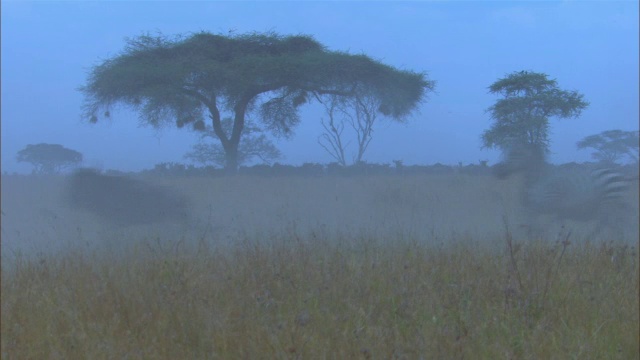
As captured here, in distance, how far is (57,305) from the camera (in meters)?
4.48

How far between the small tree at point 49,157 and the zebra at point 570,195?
202 inches

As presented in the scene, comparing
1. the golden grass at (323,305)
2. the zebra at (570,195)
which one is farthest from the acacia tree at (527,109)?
the golden grass at (323,305)

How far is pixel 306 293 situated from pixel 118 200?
3.84m

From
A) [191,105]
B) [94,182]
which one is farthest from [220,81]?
[94,182]

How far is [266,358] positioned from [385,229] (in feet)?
13.3

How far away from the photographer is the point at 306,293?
466cm

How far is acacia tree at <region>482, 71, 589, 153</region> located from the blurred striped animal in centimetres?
385

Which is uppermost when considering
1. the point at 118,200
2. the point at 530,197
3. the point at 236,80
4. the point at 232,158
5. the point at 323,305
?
the point at 236,80

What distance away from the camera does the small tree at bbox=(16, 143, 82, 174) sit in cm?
727

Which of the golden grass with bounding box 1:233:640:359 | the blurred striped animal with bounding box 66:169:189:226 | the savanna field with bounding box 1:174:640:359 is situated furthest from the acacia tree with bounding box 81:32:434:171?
the golden grass with bounding box 1:233:640:359

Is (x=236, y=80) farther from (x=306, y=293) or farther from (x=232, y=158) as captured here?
(x=306, y=293)

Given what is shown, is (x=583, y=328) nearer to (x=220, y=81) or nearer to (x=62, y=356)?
(x=62, y=356)

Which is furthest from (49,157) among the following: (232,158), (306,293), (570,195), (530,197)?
(570,195)

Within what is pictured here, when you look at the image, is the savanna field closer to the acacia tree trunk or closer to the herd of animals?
the herd of animals
